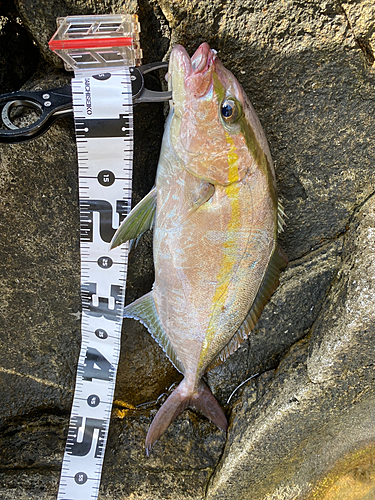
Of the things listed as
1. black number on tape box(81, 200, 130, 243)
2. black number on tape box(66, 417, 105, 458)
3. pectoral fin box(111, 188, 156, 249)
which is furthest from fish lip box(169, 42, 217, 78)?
black number on tape box(66, 417, 105, 458)

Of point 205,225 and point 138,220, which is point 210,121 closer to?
point 205,225

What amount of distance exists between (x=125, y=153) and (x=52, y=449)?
1473 mm

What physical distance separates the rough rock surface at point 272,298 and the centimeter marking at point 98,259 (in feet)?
0.35

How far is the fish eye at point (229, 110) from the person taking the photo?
1208 mm

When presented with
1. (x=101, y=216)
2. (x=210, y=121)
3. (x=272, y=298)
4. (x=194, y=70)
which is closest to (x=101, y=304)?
(x=101, y=216)

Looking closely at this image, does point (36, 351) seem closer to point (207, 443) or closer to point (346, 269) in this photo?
point (207, 443)

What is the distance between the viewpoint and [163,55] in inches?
60.3

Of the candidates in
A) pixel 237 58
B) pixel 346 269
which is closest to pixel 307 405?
pixel 346 269

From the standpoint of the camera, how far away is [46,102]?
4.59 ft

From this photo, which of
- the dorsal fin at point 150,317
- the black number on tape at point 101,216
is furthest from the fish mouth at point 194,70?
the dorsal fin at point 150,317

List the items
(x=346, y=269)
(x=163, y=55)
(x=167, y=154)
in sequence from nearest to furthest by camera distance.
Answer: (x=167, y=154)
(x=163, y=55)
(x=346, y=269)

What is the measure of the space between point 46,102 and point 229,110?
28.0 inches

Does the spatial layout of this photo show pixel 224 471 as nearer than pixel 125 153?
No

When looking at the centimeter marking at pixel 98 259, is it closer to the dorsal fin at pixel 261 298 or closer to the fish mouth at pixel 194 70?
the fish mouth at pixel 194 70
